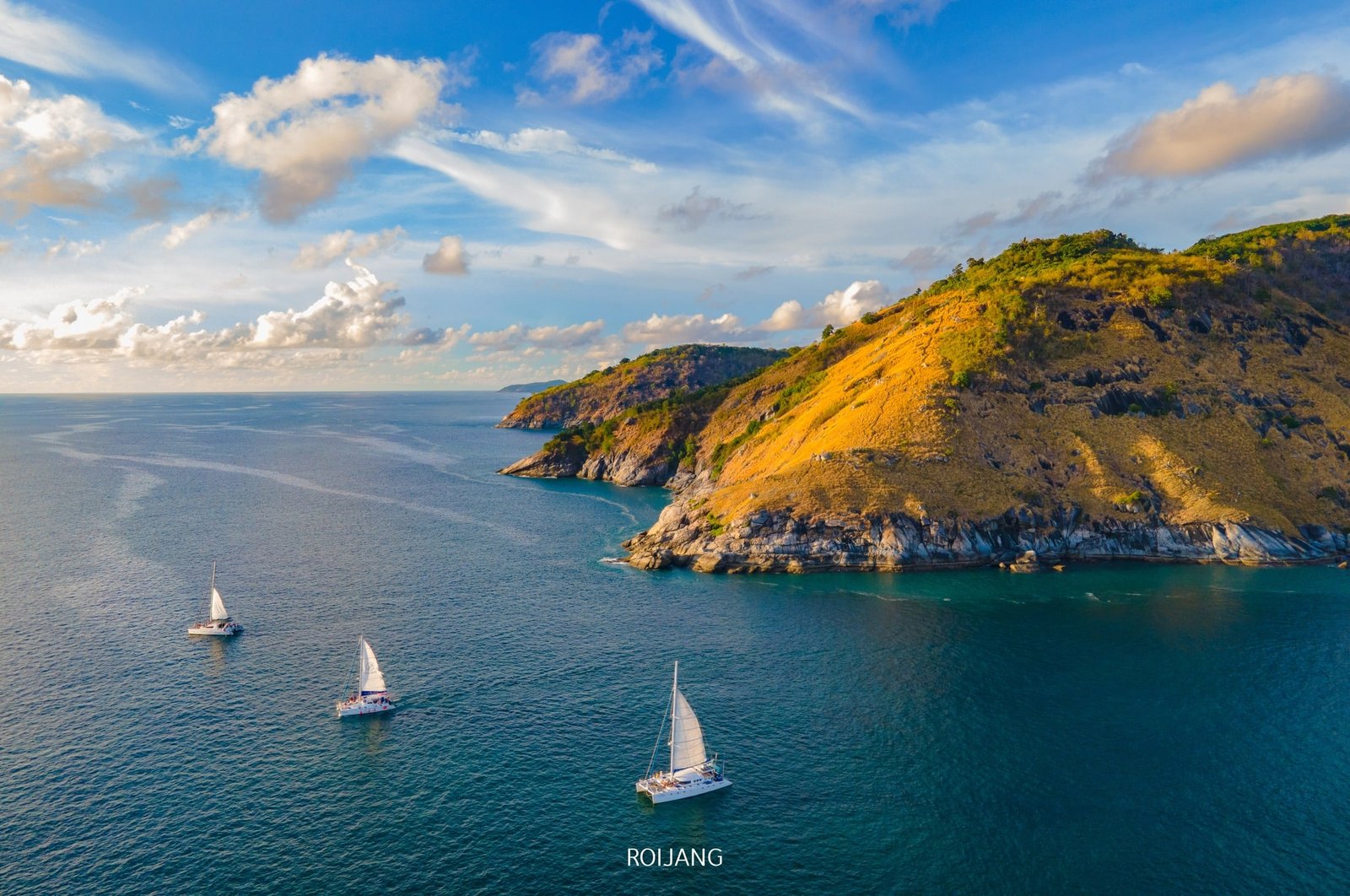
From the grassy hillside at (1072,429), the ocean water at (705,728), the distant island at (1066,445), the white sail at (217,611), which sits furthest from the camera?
the grassy hillside at (1072,429)

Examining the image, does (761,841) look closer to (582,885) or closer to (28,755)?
(582,885)

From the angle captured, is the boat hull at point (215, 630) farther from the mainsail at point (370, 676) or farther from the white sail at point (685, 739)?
the white sail at point (685, 739)

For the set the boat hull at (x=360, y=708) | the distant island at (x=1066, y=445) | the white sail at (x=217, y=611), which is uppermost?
the distant island at (x=1066, y=445)

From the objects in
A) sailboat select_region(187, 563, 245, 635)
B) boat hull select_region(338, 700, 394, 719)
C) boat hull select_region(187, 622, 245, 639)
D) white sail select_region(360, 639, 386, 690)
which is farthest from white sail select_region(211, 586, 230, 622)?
white sail select_region(360, 639, 386, 690)

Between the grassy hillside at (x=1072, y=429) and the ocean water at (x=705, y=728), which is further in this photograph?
the grassy hillside at (x=1072, y=429)

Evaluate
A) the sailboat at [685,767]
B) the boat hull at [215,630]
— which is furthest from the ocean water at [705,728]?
the boat hull at [215,630]

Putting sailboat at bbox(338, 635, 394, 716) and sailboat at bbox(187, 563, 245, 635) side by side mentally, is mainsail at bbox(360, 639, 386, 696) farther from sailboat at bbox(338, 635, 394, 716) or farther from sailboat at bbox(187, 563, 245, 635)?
sailboat at bbox(187, 563, 245, 635)

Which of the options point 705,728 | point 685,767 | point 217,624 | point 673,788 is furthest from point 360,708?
point 217,624

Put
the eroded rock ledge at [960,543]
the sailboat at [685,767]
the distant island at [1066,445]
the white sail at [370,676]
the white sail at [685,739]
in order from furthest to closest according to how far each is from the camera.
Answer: the distant island at [1066,445] → the eroded rock ledge at [960,543] → the white sail at [370,676] → the white sail at [685,739] → the sailboat at [685,767]
